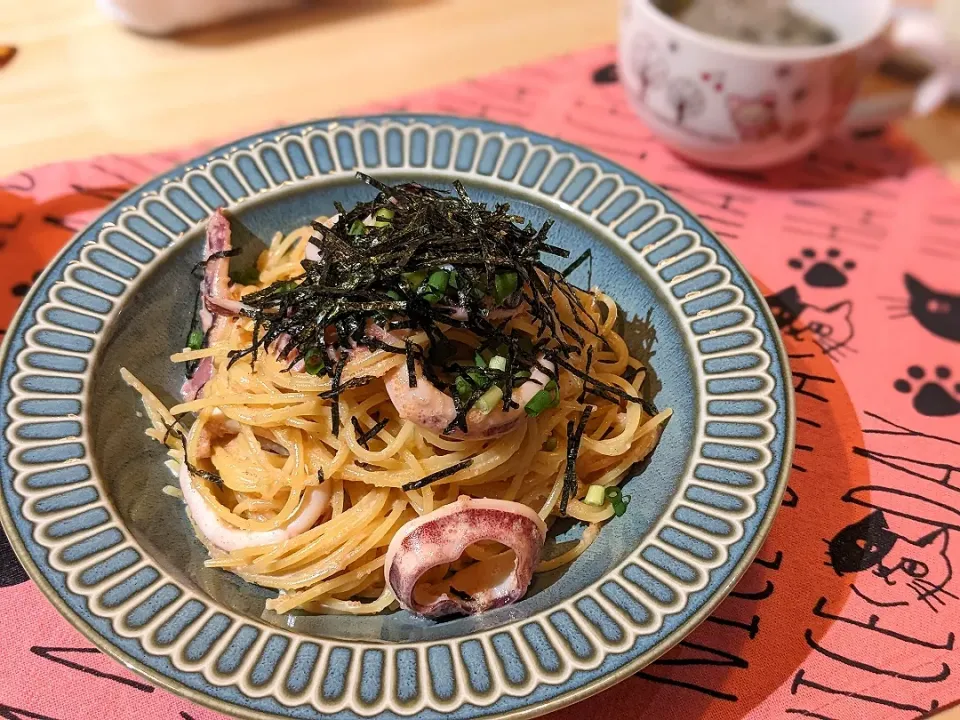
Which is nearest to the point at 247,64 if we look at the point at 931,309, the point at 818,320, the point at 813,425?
the point at 818,320

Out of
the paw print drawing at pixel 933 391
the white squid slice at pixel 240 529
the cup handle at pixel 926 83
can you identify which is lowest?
the white squid slice at pixel 240 529

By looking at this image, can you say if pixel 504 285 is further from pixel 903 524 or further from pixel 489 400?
pixel 903 524

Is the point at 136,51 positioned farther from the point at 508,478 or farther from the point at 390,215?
the point at 508,478

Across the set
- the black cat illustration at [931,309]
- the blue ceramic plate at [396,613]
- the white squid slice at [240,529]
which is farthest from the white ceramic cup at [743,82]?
the white squid slice at [240,529]

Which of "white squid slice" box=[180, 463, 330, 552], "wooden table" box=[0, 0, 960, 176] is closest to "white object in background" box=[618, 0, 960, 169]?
"wooden table" box=[0, 0, 960, 176]

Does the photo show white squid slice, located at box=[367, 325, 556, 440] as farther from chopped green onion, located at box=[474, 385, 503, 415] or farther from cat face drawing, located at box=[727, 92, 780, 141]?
cat face drawing, located at box=[727, 92, 780, 141]

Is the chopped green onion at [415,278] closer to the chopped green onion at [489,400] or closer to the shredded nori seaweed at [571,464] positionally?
the chopped green onion at [489,400]

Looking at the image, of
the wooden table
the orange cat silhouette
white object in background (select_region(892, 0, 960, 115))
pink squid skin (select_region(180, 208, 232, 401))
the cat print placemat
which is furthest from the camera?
the wooden table
